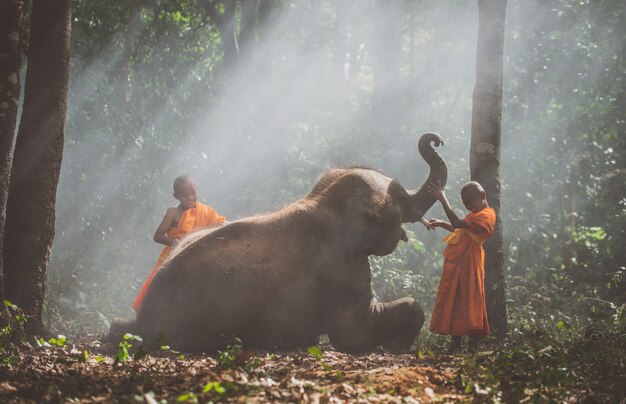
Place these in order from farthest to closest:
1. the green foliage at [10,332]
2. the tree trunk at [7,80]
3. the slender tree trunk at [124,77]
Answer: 1. the slender tree trunk at [124,77]
2. the tree trunk at [7,80]
3. the green foliage at [10,332]

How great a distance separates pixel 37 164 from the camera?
7398mm

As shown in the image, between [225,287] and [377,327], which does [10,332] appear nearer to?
[225,287]

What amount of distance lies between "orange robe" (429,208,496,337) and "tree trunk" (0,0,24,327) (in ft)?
14.3

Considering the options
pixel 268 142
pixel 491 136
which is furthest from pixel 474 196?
pixel 268 142

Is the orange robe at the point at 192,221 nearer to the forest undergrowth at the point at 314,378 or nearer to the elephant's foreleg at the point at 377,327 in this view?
the elephant's foreleg at the point at 377,327

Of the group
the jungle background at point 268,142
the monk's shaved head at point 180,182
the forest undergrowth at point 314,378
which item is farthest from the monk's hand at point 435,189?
the jungle background at point 268,142

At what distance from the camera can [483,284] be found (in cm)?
784

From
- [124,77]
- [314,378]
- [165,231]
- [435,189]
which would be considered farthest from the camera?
[124,77]

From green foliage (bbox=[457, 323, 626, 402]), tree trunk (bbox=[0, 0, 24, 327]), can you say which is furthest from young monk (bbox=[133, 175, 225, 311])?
green foliage (bbox=[457, 323, 626, 402])

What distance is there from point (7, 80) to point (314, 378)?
3.90m

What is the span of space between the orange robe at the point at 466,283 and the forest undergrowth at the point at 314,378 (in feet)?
3.71

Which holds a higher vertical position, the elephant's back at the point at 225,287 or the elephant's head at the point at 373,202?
the elephant's head at the point at 373,202

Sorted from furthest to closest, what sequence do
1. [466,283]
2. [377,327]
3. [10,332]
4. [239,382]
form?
[377,327] < [466,283] < [10,332] < [239,382]

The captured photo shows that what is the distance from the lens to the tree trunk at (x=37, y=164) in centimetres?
721
